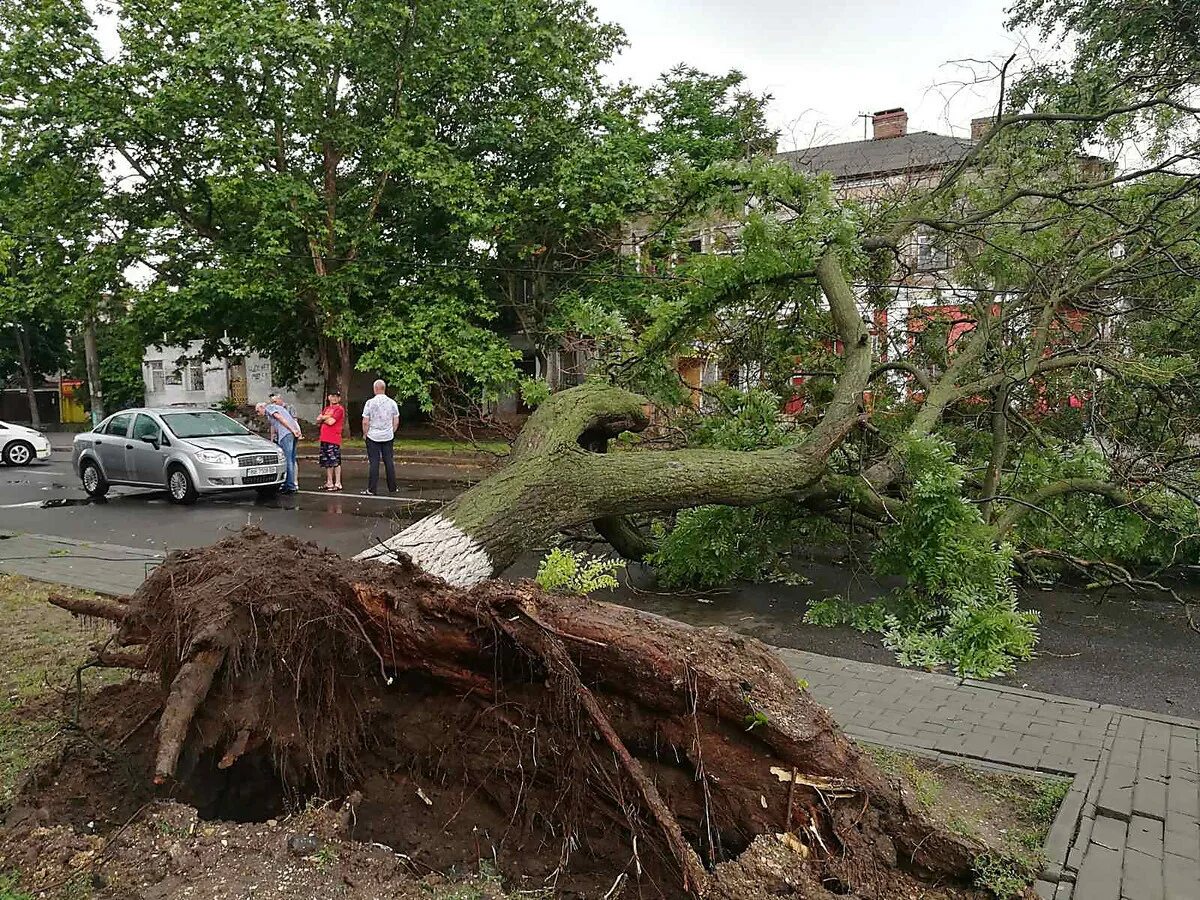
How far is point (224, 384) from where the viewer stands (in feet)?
128

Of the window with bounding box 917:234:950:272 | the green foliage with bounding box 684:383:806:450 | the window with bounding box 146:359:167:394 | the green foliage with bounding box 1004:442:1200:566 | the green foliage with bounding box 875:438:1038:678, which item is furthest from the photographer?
the window with bounding box 146:359:167:394

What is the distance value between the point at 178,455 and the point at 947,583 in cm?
1143

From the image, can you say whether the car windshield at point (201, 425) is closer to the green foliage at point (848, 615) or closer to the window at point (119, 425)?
the window at point (119, 425)

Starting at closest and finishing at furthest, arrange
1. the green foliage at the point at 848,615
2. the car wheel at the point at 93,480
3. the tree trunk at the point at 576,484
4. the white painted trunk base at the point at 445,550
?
the white painted trunk base at the point at 445,550 → the tree trunk at the point at 576,484 → the green foliage at the point at 848,615 → the car wheel at the point at 93,480

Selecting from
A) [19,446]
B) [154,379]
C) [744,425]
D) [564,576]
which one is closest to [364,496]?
[744,425]

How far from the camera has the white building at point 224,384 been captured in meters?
31.4

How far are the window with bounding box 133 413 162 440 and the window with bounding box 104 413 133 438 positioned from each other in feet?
0.66

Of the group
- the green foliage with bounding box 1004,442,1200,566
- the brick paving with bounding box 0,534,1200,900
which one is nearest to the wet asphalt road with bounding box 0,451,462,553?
the brick paving with bounding box 0,534,1200,900

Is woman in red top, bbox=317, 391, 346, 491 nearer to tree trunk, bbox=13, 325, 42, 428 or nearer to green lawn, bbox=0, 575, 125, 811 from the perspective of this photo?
green lawn, bbox=0, 575, 125, 811

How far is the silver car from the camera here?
13125 millimetres

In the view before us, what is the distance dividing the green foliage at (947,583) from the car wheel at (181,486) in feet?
34.9

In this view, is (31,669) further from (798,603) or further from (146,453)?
(146,453)

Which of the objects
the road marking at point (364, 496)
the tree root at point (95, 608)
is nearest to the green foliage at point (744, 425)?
the tree root at point (95, 608)

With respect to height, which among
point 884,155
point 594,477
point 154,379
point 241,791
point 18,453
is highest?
point 884,155
